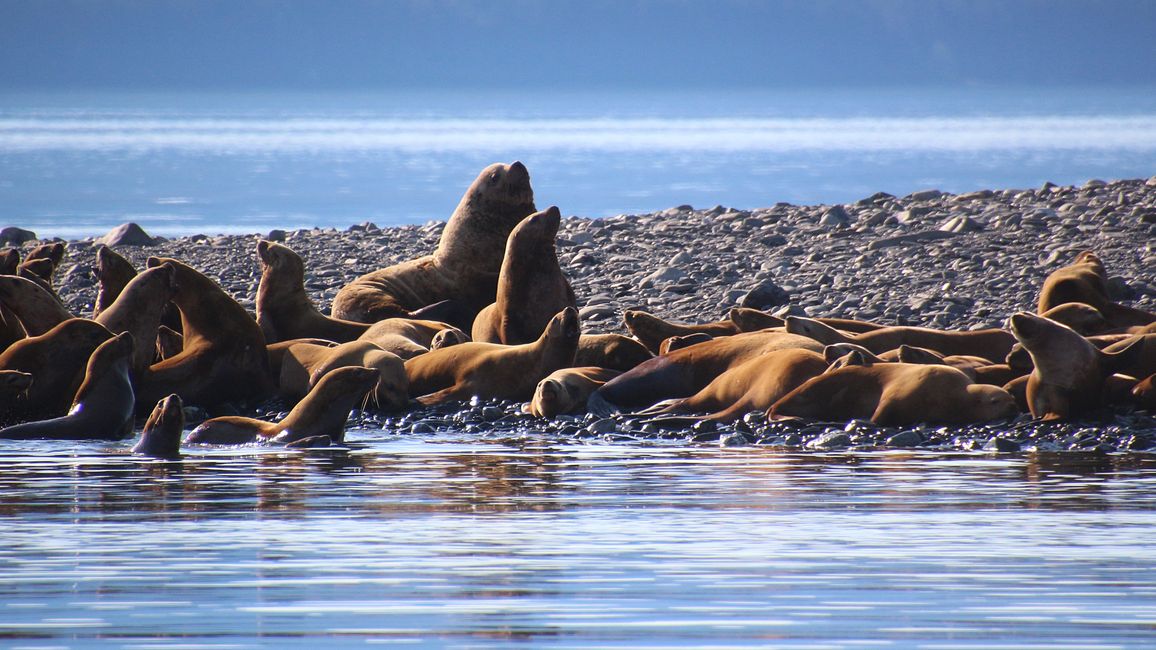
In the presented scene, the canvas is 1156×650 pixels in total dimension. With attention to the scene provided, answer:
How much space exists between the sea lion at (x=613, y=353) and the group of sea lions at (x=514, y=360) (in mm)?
11

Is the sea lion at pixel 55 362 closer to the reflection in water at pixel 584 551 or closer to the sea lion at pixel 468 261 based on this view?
the reflection in water at pixel 584 551

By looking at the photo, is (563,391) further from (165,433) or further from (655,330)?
(165,433)

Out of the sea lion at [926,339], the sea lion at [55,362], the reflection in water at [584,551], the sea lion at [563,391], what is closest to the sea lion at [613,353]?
the sea lion at [563,391]

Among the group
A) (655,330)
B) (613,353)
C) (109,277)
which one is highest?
(109,277)

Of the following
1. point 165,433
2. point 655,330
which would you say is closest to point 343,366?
point 165,433

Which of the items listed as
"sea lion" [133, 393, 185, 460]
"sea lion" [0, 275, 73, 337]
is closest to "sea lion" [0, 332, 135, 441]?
"sea lion" [133, 393, 185, 460]

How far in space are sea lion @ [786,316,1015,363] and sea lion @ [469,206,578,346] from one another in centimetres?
240

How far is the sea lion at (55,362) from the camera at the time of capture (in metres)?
11.0

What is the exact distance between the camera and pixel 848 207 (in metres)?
23.1

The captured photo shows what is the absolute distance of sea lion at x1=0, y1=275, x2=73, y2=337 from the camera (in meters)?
12.6

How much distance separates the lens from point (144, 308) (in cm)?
1226

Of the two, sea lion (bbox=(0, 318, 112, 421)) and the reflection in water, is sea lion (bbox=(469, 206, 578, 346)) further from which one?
the reflection in water

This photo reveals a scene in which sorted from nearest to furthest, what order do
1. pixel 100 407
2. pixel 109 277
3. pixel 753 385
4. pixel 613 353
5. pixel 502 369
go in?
pixel 100 407 → pixel 753 385 → pixel 502 369 → pixel 613 353 → pixel 109 277

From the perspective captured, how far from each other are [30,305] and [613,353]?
4.06m
